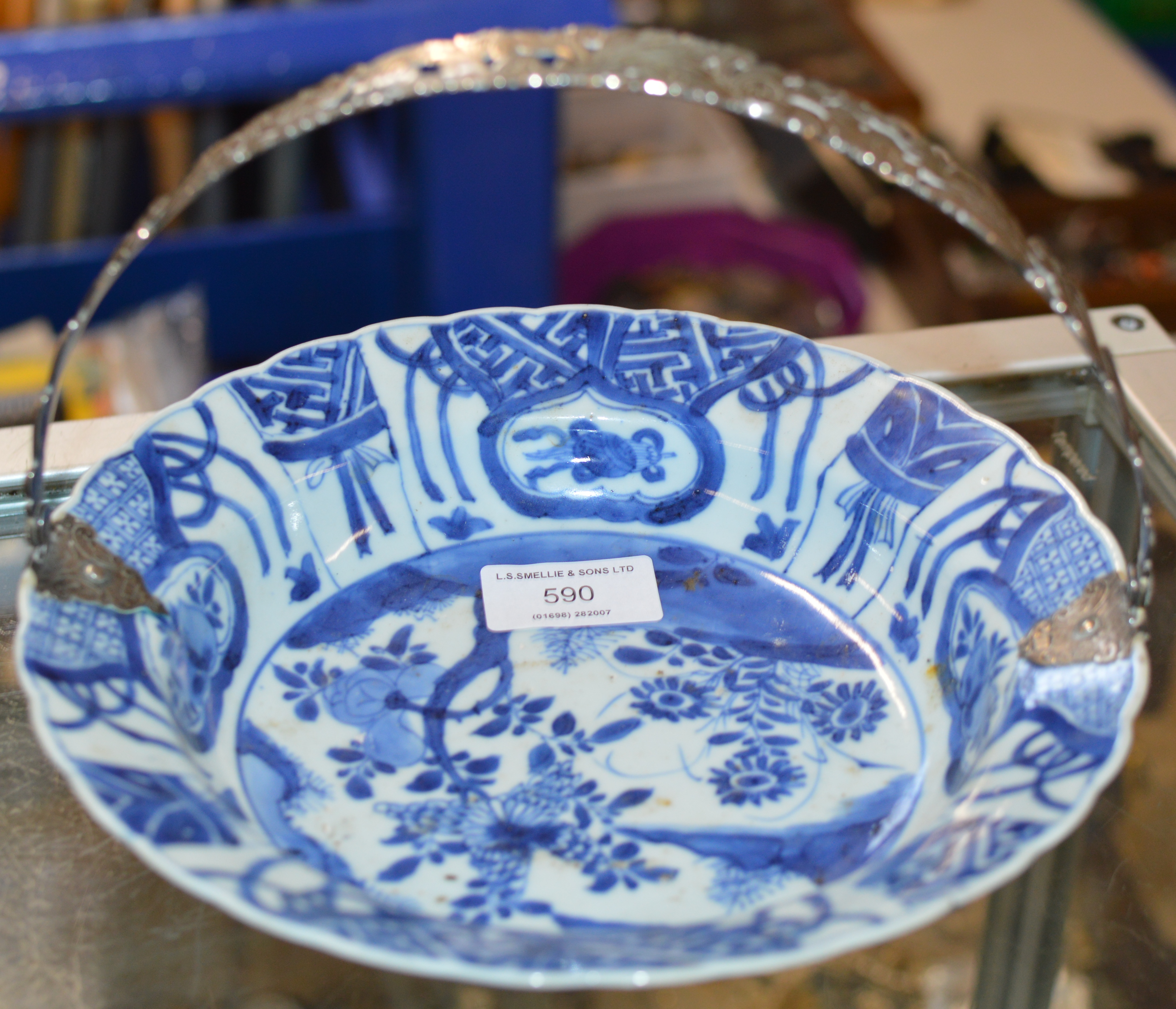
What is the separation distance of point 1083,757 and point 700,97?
0.26m

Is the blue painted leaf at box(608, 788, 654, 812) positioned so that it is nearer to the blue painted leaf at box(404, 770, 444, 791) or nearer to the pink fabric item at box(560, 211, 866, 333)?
the blue painted leaf at box(404, 770, 444, 791)

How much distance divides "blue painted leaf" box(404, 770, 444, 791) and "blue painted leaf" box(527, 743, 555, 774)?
3cm

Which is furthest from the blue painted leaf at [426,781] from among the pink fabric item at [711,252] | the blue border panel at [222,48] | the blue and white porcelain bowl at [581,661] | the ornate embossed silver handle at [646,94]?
the pink fabric item at [711,252]

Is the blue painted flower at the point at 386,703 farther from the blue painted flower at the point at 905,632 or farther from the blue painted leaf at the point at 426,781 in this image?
the blue painted flower at the point at 905,632

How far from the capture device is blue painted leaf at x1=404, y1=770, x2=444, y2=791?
440mm

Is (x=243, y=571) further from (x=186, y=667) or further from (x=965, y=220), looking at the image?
(x=965, y=220)

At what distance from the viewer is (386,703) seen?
0.47 m

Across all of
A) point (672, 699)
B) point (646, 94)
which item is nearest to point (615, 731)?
point (672, 699)

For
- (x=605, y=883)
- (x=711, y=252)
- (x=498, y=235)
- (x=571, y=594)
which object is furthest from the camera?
(x=711, y=252)

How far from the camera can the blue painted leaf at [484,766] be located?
1.47ft

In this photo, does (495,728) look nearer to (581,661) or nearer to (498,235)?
(581,661)

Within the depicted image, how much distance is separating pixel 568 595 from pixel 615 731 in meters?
0.07

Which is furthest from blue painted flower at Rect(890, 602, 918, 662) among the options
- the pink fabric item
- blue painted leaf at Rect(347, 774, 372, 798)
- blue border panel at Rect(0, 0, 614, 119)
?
the pink fabric item

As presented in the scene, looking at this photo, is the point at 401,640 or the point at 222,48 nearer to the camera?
the point at 401,640
